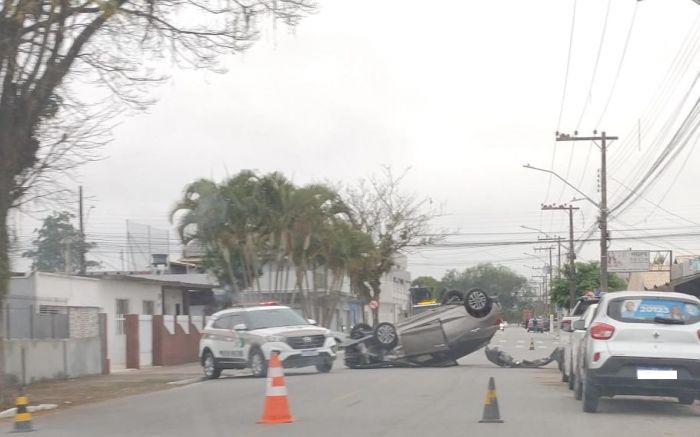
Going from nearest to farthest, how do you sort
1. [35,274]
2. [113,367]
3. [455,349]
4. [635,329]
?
[635,329]
[455,349]
[35,274]
[113,367]

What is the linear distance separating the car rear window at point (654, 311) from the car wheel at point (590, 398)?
108 centimetres

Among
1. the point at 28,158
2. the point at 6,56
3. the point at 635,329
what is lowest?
the point at 635,329

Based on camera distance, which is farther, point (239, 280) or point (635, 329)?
point (239, 280)

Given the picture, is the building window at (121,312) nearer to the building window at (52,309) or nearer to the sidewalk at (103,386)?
the sidewalk at (103,386)

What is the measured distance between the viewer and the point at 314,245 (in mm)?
42844

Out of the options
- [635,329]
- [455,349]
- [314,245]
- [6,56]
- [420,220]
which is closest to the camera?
[635,329]

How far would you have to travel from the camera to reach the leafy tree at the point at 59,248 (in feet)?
160

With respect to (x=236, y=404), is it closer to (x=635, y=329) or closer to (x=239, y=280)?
(x=635, y=329)

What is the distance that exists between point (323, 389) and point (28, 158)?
7.35 metres

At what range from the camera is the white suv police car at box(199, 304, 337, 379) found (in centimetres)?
2570

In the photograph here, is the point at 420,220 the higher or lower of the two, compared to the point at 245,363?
higher

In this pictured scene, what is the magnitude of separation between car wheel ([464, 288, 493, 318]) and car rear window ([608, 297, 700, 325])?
13.3 metres

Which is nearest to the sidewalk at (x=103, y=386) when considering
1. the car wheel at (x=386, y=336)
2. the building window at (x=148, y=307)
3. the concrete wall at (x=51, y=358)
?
the concrete wall at (x=51, y=358)

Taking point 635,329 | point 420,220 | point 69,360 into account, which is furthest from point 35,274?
point 420,220
